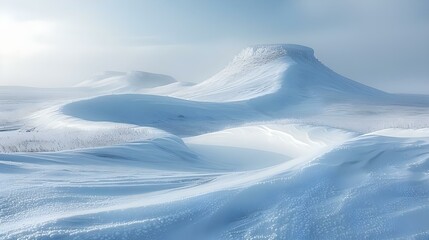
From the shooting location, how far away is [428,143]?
24.0ft

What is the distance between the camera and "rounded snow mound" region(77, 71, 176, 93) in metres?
94.5

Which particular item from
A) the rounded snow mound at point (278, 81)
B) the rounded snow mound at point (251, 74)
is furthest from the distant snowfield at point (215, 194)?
the rounded snow mound at point (251, 74)

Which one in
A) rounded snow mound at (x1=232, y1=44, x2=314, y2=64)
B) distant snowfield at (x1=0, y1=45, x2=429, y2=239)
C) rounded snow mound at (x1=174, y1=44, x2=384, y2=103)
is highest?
rounded snow mound at (x1=232, y1=44, x2=314, y2=64)

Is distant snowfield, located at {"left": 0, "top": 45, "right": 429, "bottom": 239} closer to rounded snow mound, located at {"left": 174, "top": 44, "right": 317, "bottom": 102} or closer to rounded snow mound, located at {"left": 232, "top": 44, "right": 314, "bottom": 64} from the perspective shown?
rounded snow mound, located at {"left": 174, "top": 44, "right": 317, "bottom": 102}

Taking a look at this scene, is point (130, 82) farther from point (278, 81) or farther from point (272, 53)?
point (278, 81)

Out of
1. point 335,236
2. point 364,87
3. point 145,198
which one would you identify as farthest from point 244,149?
point 364,87

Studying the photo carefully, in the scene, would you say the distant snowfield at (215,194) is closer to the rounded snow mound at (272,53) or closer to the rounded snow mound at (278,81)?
the rounded snow mound at (278,81)

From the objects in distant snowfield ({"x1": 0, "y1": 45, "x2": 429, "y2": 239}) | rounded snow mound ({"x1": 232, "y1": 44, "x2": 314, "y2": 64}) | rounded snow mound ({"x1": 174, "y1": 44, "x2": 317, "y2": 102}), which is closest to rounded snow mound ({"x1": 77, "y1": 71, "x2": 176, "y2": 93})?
rounded snow mound ({"x1": 174, "y1": 44, "x2": 317, "y2": 102})

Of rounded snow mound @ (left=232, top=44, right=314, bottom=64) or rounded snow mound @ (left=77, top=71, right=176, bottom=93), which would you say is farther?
rounded snow mound @ (left=77, top=71, right=176, bottom=93)

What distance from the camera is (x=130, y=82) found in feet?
331

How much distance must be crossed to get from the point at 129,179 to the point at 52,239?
9.47 feet

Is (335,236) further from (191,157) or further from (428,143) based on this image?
(191,157)

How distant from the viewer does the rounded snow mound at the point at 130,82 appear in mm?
94469

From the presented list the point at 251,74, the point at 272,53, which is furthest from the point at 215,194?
the point at 272,53
